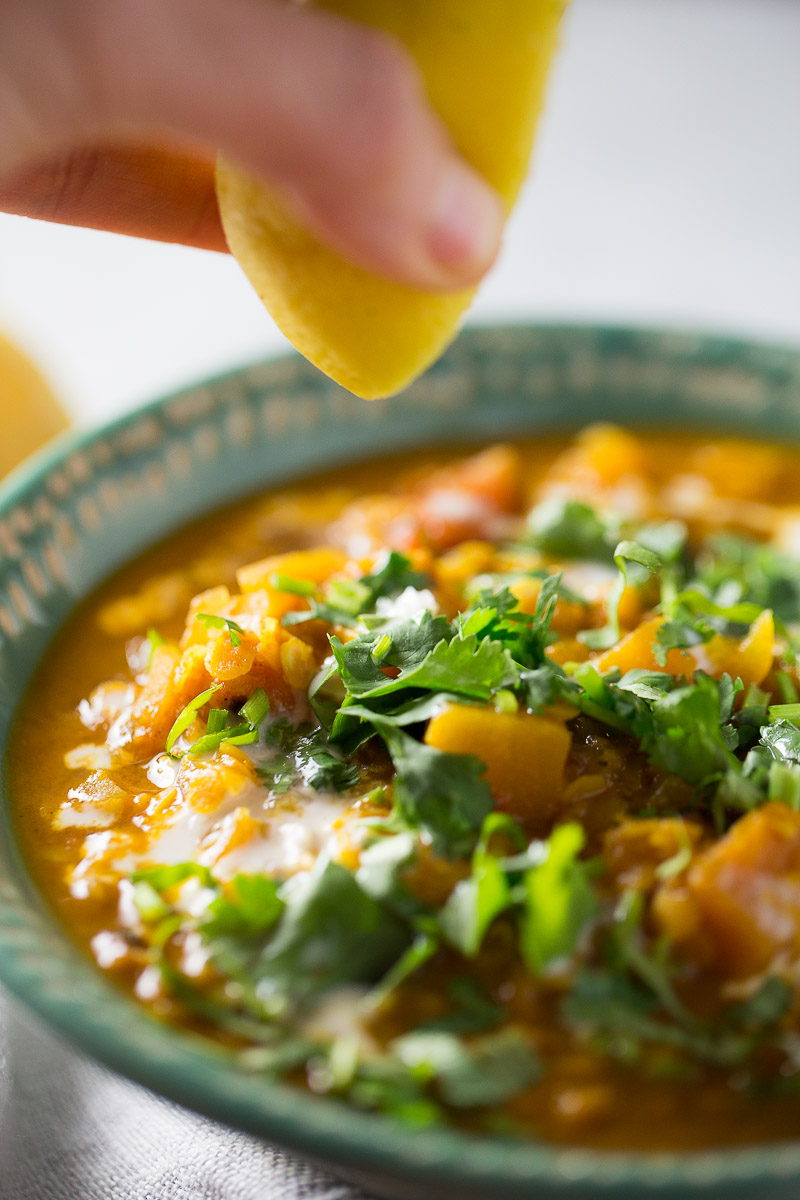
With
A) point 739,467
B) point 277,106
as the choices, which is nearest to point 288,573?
point 277,106

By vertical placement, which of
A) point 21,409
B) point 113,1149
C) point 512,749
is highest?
point 21,409

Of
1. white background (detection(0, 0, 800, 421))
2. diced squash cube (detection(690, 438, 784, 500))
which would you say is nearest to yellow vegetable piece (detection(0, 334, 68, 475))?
white background (detection(0, 0, 800, 421))

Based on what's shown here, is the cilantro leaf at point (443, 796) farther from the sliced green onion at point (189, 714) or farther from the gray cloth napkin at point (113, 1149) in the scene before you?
the gray cloth napkin at point (113, 1149)

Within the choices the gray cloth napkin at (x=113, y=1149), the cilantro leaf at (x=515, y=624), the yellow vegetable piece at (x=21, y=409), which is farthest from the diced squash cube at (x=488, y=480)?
the gray cloth napkin at (x=113, y=1149)

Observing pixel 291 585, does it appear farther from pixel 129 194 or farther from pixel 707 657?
pixel 129 194

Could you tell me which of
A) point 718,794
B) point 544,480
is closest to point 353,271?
point 718,794

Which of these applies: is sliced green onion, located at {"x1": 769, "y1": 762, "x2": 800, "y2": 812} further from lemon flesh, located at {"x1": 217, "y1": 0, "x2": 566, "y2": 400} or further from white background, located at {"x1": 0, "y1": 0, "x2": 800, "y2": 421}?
white background, located at {"x1": 0, "y1": 0, "x2": 800, "y2": 421}
